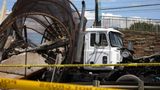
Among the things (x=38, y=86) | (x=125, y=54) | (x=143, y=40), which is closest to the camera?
(x=38, y=86)

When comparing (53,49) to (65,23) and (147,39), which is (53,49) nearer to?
(65,23)

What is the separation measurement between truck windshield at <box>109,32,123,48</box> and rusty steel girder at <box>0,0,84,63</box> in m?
1.93

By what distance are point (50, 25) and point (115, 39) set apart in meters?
2.66

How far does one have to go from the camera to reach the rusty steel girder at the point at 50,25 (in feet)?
51.8

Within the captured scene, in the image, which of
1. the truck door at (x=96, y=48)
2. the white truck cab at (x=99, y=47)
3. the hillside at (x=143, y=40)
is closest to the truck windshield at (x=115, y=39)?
the white truck cab at (x=99, y=47)

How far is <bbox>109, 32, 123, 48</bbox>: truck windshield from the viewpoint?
17203mm

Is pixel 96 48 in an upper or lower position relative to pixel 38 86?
upper

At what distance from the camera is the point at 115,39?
57.6ft

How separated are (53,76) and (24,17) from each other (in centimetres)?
331

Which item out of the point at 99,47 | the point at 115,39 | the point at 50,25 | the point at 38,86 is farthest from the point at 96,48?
the point at 38,86

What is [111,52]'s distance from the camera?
17016 millimetres

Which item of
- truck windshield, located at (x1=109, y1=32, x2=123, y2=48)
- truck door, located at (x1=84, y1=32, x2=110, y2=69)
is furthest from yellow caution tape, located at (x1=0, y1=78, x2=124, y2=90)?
truck windshield, located at (x1=109, y1=32, x2=123, y2=48)

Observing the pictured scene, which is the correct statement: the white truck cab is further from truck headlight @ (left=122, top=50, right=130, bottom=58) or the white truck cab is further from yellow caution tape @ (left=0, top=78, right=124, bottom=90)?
yellow caution tape @ (left=0, top=78, right=124, bottom=90)

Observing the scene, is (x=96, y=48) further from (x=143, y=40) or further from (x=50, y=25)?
(x=143, y=40)
